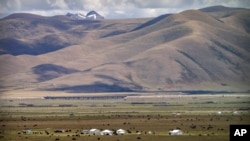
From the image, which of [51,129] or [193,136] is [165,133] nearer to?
[193,136]

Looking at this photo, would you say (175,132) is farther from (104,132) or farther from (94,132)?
(94,132)

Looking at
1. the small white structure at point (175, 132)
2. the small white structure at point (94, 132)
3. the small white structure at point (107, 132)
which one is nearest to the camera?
the small white structure at point (175, 132)

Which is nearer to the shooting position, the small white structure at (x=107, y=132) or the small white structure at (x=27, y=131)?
the small white structure at (x=107, y=132)

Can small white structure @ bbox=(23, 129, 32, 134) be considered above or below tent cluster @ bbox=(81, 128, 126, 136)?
above

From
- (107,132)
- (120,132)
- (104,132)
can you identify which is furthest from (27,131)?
(120,132)

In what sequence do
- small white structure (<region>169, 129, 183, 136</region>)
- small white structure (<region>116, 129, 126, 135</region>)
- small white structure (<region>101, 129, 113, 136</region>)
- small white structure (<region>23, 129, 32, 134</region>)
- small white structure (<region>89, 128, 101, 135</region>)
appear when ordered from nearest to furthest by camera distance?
small white structure (<region>169, 129, 183, 136</region>), small white structure (<region>101, 129, 113, 136</region>), small white structure (<region>116, 129, 126, 135</region>), small white structure (<region>89, 128, 101, 135</region>), small white structure (<region>23, 129, 32, 134</region>)

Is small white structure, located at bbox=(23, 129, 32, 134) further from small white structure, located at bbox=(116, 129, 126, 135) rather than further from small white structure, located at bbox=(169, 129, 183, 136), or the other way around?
small white structure, located at bbox=(169, 129, 183, 136)

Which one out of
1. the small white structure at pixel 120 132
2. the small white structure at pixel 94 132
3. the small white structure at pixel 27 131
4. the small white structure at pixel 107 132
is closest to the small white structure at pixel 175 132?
the small white structure at pixel 120 132

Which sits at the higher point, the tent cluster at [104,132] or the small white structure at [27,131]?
the small white structure at [27,131]

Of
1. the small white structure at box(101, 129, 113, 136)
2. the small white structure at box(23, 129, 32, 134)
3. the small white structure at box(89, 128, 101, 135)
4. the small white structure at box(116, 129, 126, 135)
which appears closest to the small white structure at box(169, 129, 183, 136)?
the small white structure at box(116, 129, 126, 135)

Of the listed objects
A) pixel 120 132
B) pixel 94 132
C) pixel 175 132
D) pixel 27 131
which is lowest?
pixel 175 132

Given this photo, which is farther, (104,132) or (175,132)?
(104,132)

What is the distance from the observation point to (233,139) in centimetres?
5438

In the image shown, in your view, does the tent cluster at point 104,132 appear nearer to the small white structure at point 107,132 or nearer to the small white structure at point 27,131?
the small white structure at point 107,132
